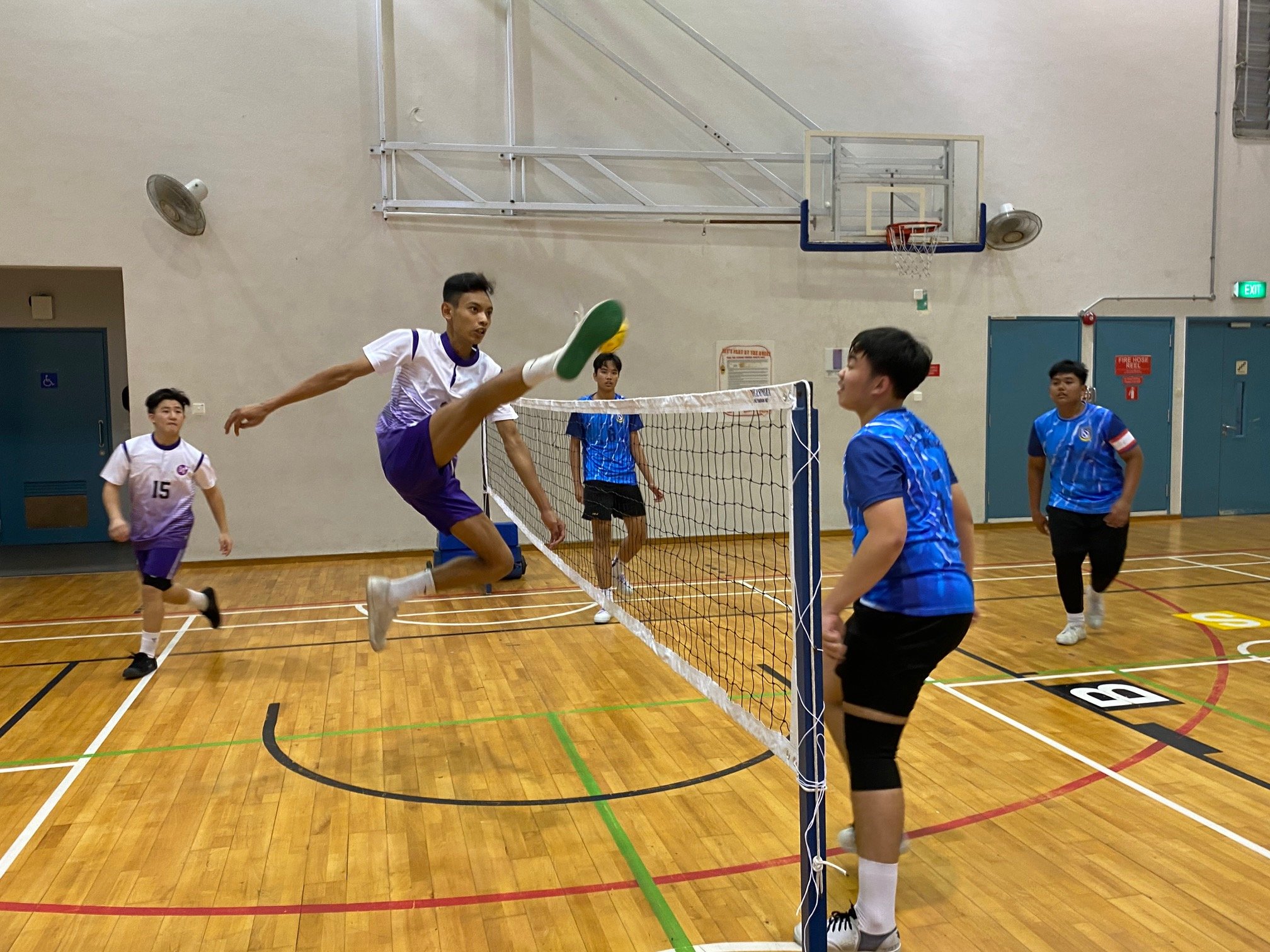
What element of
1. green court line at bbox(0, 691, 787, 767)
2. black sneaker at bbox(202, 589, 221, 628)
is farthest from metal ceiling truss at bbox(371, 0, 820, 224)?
green court line at bbox(0, 691, 787, 767)

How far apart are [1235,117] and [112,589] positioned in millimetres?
14793

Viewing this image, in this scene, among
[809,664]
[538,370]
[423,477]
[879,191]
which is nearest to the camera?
[809,664]

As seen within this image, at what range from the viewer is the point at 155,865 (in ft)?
11.4

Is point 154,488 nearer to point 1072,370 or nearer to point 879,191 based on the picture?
point 1072,370

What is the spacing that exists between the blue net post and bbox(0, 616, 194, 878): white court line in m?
2.95

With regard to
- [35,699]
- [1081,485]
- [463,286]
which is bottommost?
[35,699]

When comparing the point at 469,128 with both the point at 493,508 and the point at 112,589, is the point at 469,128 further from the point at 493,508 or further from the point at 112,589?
the point at 112,589

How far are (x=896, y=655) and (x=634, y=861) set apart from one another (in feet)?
4.59

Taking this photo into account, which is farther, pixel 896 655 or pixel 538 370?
pixel 538 370

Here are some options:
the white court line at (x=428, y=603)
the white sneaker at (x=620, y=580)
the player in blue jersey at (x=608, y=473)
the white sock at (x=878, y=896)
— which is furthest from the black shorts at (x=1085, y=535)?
the white sock at (x=878, y=896)

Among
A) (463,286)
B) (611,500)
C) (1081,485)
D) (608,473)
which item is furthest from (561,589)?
(463,286)

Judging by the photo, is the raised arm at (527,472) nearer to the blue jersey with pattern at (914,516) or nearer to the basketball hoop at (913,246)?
the blue jersey with pattern at (914,516)

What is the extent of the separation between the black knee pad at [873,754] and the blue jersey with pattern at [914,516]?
350 mm

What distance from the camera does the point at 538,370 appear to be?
3.45 m
